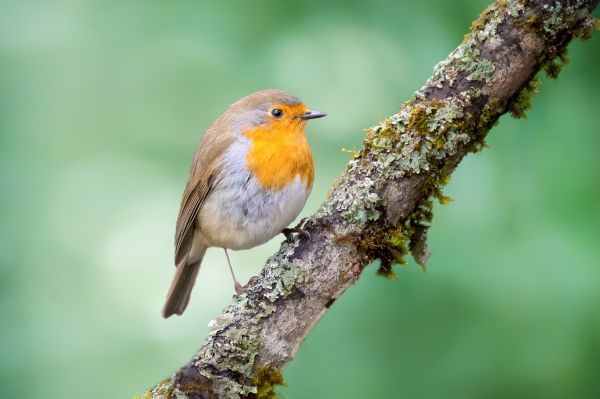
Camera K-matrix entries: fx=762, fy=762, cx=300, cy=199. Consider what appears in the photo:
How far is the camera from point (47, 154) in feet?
12.3

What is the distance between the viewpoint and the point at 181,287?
3.67 meters

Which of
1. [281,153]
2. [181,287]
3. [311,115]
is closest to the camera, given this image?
[281,153]

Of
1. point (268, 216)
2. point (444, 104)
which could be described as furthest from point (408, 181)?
point (268, 216)

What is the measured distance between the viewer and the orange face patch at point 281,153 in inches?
125

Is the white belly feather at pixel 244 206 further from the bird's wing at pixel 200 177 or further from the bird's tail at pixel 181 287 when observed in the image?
the bird's tail at pixel 181 287

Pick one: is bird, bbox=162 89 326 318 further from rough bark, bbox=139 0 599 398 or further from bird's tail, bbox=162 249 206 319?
rough bark, bbox=139 0 599 398

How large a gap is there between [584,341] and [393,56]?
159 centimetres

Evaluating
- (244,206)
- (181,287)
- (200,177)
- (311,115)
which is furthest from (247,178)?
(181,287)

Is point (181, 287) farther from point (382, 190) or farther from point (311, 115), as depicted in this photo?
point (382, 190)

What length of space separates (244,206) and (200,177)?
33cm

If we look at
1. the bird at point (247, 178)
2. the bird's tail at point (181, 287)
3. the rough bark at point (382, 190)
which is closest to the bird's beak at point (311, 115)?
the bird at point (247, 178)

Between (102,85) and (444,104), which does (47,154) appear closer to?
(102,85)

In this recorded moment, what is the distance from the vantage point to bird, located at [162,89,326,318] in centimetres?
318

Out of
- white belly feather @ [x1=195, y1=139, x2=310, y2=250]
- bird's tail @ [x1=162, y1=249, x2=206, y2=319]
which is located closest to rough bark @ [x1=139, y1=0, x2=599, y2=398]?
white belly feather @ [x1=195, y1=139, x2=310, y2=250]
